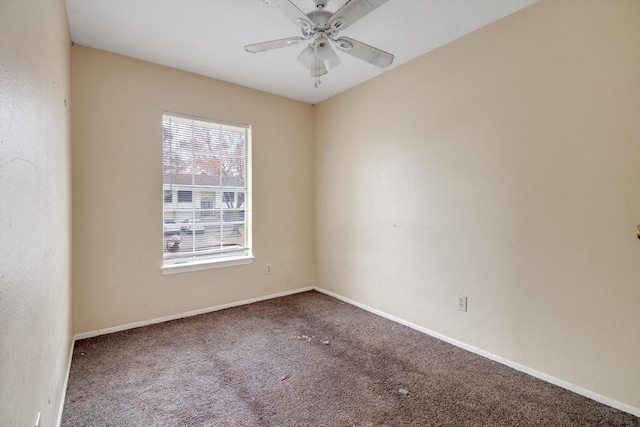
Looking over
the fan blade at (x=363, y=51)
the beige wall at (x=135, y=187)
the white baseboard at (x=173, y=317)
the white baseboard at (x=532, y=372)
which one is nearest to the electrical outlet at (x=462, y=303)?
the white baseboard at (x=532, y=372)

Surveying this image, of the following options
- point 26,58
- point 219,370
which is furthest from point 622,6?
point 219,370

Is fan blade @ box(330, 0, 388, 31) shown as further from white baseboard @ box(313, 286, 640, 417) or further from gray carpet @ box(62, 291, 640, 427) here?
white baseboard @ box(313, 286, 640, 417)

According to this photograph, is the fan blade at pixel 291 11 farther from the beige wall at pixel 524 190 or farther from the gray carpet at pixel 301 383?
the gray carpet at pixel 301 383

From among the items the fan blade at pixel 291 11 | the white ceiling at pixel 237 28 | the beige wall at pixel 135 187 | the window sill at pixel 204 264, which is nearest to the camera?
the fan blade at pixel 291 11

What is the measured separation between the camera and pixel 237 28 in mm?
2369

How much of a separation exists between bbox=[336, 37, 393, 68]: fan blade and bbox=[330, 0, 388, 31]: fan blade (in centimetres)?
12

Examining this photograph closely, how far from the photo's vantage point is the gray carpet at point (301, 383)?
5.56ft

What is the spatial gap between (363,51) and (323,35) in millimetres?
303

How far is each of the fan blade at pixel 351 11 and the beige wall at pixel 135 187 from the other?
76.9 inches

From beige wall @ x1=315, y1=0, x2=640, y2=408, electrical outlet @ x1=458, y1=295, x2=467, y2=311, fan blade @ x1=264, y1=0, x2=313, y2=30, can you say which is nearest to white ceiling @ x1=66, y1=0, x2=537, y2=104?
beige wall @ x1=315, y1=0, x2=640, y2=408

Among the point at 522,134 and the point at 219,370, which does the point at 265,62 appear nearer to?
the point at 522,134

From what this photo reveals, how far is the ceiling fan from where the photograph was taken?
1.69 metres

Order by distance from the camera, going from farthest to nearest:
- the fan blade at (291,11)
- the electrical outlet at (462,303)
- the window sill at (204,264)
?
1. the window sill at (204,264)
2. the electrical outlet at (462,303)
3. the fan blade at (291,11)

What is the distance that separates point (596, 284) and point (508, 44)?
175 centimetres
